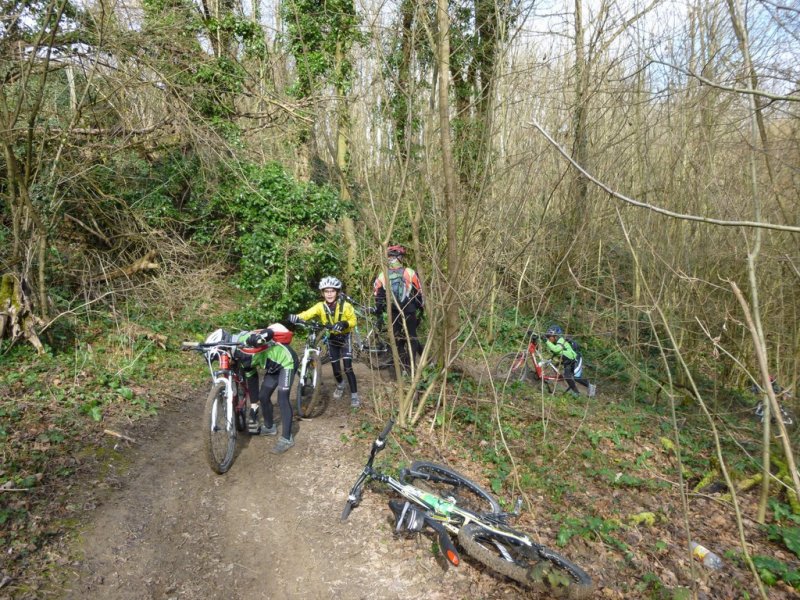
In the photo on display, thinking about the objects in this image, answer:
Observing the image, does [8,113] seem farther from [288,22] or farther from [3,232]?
[288,22]

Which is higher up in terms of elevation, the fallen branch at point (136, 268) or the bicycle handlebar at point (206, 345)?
the fallen branch at point (136, 268)

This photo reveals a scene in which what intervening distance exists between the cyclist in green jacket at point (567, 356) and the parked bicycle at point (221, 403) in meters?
5.31

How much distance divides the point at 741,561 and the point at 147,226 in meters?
11.3

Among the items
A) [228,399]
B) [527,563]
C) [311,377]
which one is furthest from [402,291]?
[527,563]

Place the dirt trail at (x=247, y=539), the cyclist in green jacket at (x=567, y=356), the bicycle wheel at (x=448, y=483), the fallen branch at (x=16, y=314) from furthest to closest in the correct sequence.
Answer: the cyclist in green jacket at (x=567, y=356) < the fallen branch at (x=16, y=314) < the bicycle wheel at (x=448, y=483) < the dirt trail at (x=247, y=539)

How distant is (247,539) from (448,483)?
2059 millimetres

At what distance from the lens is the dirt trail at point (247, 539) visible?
386 centimetres

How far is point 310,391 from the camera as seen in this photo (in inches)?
284

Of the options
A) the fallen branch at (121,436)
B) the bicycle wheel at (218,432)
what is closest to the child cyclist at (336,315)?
the bicycle wheel at (218,432)

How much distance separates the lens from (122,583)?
371cm

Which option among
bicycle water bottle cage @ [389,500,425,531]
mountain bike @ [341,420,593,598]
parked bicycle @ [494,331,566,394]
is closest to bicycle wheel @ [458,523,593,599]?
mountain bike @ [341,420,593,598]

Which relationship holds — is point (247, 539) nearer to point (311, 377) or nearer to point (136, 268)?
point (311, 377)

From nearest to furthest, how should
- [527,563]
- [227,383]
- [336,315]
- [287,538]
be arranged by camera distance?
[527,563]
[287,538]
[227,383]
[336,315]

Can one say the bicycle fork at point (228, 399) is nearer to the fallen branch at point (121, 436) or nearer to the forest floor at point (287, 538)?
the forest floor at point (287, 538)
